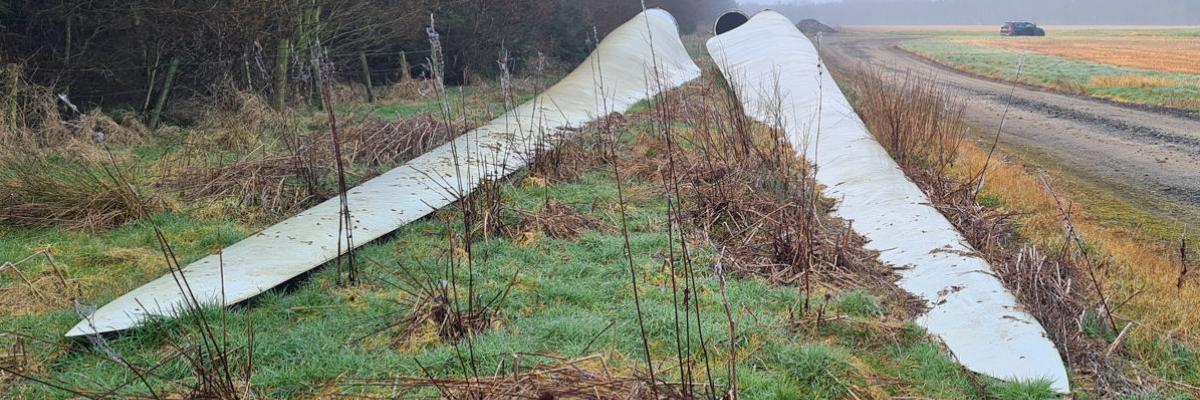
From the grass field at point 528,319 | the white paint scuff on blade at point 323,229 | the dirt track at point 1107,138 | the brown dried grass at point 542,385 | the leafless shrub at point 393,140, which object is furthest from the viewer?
the dirt track at point 1107,138

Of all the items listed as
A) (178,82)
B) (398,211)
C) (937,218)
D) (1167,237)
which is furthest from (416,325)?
(178,82)

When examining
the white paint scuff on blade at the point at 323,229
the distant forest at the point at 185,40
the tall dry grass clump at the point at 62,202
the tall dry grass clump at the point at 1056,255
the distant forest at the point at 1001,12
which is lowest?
the distant forest at the point at 1001,12

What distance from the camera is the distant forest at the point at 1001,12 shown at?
3826 inches

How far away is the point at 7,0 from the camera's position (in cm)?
847

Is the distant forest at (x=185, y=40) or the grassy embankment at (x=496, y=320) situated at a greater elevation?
the distant forest at (x=185, y=40)

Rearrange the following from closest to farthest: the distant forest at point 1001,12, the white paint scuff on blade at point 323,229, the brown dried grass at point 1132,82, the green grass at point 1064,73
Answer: the white paint scuff on blade at point 323,229
the green grass at point 1064,73
the brown dried grass at point 1132,82
the distant forest at point 1001,12

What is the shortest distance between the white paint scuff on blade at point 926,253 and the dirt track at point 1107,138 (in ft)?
8.86

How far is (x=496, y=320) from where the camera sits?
388cm

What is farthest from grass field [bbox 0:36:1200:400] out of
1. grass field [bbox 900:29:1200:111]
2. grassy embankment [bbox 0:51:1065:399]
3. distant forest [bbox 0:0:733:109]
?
grass field [bbox 900:29:1200:111]

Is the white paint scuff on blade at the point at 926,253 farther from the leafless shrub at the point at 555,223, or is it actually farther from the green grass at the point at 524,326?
the leafless shrub at the point at 555,223

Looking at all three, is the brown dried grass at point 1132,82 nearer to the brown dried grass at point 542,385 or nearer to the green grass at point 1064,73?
the green grass at point 1064,73

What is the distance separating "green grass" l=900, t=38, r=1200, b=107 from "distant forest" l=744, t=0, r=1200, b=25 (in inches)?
2513

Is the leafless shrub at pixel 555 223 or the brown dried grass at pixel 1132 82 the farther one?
the brown dried grass at pixel 1132 82

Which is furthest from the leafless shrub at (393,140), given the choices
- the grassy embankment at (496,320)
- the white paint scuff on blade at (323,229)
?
the grassy embankment at (496,320)
